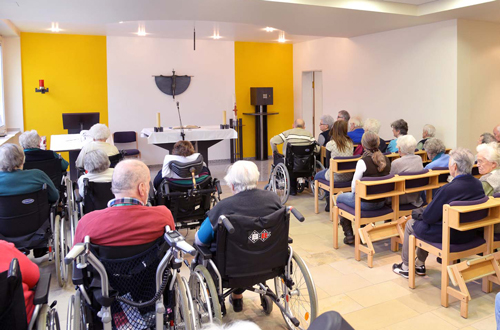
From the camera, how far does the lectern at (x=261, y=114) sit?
1020cm

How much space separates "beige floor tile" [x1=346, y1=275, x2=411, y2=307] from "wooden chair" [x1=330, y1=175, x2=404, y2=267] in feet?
1.38

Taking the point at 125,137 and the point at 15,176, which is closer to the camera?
the point at 15,176

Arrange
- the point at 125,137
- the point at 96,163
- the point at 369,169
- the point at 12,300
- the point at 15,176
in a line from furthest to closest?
the point at 125,137 < the point at 369,169 < the point at 96,163 < the point at 15,176 < the point at 12,300

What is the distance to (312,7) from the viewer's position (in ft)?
18.2

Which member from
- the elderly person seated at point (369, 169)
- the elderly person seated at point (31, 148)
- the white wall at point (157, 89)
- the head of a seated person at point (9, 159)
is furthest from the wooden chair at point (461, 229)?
the white wall at point (157, 89)

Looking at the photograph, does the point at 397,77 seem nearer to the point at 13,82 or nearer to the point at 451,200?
the point at 451,200

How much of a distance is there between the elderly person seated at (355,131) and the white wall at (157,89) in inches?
154

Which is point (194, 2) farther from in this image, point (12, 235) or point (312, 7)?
point (12, 235)

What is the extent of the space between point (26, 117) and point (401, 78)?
6.94 metres

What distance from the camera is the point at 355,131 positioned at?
674 centimetres

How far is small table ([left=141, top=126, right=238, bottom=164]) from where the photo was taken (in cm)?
683

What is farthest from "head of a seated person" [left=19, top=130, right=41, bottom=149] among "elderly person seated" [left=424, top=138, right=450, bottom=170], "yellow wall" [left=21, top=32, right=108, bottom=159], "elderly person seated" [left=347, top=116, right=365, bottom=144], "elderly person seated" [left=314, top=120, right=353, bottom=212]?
"yellow wall" [left=21, top=32, right=108, bottom=159]

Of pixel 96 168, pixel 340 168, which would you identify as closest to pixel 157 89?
pixel 340 168

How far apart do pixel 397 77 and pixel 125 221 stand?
6433 millimetres
